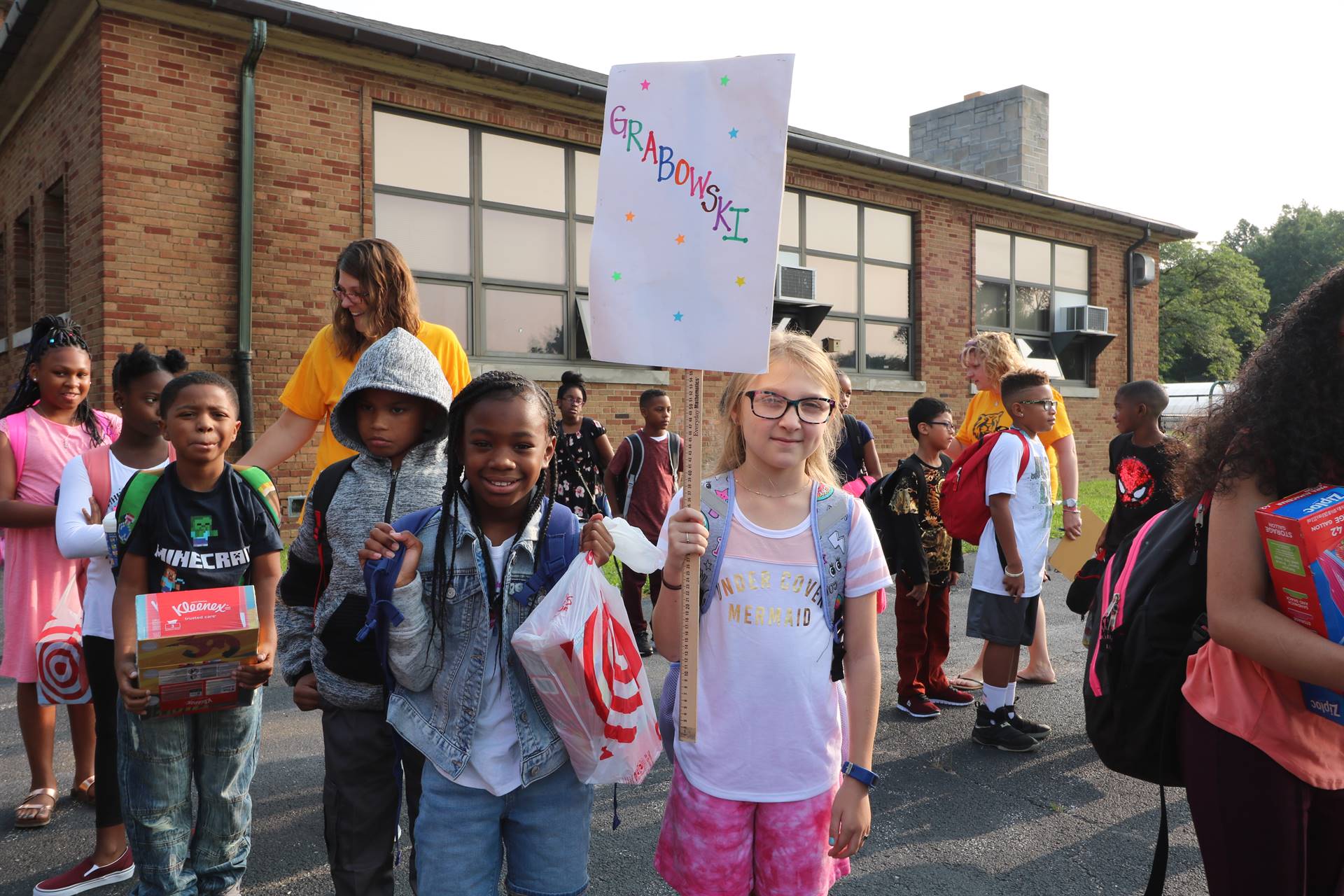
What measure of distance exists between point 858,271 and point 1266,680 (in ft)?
43.2

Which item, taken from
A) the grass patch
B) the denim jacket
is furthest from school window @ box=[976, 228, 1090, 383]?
the denim jacket

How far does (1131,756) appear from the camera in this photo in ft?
6.57

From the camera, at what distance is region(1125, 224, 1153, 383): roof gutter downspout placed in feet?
59.7

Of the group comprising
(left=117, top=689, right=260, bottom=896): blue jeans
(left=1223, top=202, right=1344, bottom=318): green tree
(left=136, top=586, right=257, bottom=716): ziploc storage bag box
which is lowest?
(left=117, top=689, right=260, bottom=896): blue jeans

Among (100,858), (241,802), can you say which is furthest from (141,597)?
(100,858)

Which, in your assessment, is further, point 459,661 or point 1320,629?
point 459,661

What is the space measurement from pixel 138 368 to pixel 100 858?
5.38 feet

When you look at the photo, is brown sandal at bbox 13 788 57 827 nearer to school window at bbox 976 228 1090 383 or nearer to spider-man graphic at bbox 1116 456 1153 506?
spider-man graphic at bbox 1116 456 1153 506

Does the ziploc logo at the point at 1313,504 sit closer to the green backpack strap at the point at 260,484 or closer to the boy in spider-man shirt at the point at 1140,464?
the green backpack strap at the point at 260,484

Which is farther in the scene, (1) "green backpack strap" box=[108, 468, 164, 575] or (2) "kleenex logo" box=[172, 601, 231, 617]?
(1) "green backpack strap" box=[108, 468, 164, 575]

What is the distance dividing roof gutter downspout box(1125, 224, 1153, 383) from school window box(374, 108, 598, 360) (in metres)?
12.0

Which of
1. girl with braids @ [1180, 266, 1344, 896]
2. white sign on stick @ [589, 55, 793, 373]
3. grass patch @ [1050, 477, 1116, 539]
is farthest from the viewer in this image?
grass patch @ [1050, 477, 1116, 539]

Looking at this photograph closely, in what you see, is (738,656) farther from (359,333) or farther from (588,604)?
(359,333)

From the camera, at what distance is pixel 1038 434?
5559 millimetres
